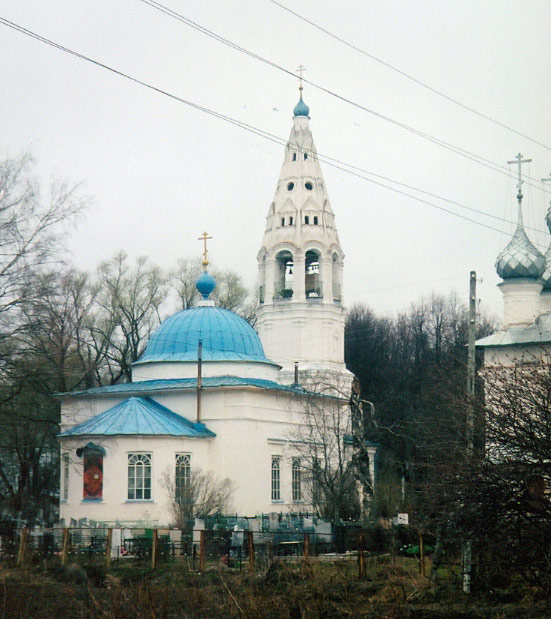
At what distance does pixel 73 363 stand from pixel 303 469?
30.1 feet

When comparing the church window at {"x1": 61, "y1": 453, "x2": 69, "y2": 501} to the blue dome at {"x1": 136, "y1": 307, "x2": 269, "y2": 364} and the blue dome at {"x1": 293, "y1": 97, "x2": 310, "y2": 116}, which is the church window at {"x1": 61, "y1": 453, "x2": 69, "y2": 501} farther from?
the blue dome at {"x1": 293, "y1": 97, "x2": 310, "y2": 116}

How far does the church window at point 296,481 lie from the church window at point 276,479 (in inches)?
27.0

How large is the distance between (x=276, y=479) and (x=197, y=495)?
4.94 metres

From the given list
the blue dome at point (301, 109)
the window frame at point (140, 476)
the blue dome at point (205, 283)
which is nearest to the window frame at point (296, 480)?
the window frame at point (140, 476)

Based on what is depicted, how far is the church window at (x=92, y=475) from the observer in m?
33.8

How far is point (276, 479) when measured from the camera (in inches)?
1468

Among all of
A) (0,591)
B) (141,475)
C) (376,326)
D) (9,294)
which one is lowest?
→ (0,591)

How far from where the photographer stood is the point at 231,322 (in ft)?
133

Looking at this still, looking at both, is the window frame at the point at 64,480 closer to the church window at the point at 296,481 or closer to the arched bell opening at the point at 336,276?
the church window at the point at 296,481

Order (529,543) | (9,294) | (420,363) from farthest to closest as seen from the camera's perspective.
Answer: (420,363) → (9,294) → (529,543)

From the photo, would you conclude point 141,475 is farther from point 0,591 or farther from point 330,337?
point 330,337

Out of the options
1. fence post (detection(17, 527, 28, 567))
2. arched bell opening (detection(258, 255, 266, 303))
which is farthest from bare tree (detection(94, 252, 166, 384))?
fence post (detection(17, 527, 28, 567))

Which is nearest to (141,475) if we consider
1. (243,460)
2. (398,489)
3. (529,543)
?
(243,460)

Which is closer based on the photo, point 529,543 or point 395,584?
point 529,543
